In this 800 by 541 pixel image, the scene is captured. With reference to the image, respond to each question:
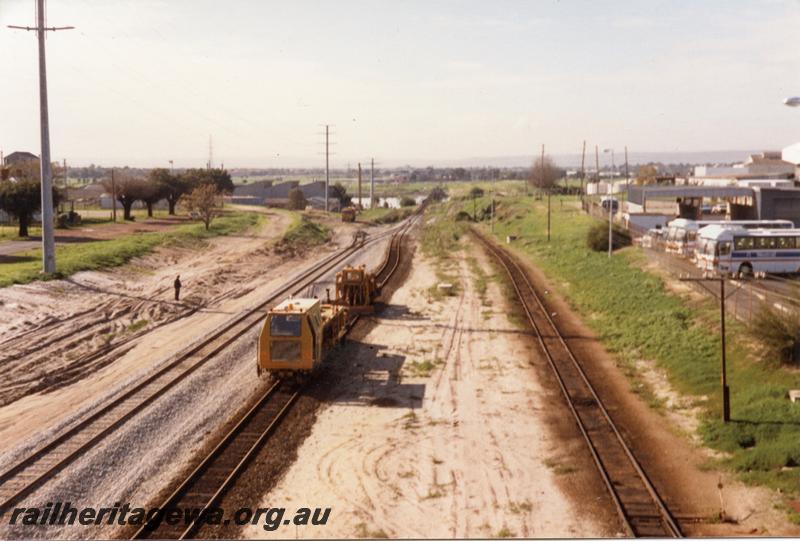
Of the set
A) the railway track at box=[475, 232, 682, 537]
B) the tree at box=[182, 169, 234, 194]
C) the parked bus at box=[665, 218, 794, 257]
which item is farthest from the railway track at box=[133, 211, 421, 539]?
the tree at box=[182, 169, 234, 194]

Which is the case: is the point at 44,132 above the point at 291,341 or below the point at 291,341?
above

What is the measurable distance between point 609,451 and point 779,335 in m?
7.74

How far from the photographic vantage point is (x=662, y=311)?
1329 inches

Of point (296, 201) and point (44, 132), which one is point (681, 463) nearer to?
point (44, 132)

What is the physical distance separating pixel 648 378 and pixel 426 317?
13.4 m

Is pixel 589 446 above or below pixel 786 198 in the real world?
below

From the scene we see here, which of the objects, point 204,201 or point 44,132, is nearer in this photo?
point 44,132

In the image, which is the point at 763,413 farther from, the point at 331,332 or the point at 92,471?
the point at 92,471

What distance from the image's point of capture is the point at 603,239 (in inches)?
2186

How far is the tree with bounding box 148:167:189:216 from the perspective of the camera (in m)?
90.9

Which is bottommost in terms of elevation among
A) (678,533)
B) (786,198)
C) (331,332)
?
(678,533)

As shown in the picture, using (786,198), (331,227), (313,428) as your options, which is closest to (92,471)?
(313,428)

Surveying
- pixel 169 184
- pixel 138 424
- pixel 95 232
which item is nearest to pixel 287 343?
pixel 138 424

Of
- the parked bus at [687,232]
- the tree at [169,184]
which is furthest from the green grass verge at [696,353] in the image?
the tree at [169,184]
